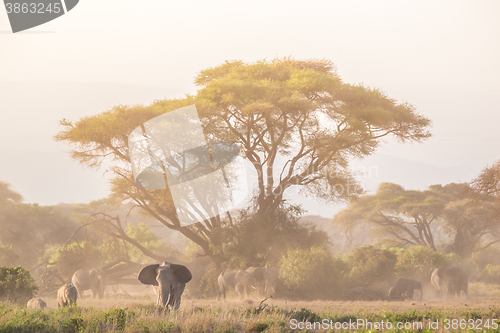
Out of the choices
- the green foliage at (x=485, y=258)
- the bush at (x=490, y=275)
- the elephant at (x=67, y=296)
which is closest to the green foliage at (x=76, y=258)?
the elephant at (x=67, y=296)

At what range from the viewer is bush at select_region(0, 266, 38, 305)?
16.4 meters

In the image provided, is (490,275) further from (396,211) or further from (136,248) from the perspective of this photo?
(136,248)

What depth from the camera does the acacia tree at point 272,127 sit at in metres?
27.1

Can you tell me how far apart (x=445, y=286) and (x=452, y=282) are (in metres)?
0.46

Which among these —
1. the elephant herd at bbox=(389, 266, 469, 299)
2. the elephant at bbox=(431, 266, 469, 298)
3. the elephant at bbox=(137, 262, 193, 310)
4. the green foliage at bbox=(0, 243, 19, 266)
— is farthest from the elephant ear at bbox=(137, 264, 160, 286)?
the green foliage at bbox=(0, 243, 19, 266)

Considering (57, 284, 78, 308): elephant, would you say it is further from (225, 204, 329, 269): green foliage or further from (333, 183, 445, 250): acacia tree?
(333, 183, 445, 250): acacia tree

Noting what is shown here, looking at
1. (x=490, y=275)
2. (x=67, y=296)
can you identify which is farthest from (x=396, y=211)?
(x=67, y=296)

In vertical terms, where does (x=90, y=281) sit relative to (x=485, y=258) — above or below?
above

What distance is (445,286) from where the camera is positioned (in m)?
23.4

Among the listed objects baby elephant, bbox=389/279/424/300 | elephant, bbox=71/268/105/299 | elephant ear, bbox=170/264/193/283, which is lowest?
baby elephant, bbox=389/279/424/300

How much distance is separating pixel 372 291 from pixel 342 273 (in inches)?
76.4

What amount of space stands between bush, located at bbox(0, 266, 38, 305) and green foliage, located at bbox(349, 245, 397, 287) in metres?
17.0

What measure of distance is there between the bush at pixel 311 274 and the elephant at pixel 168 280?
10.2m

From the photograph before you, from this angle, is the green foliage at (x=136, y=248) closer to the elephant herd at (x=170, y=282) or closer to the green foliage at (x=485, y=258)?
the elephant herd at (x=170, y=282)
